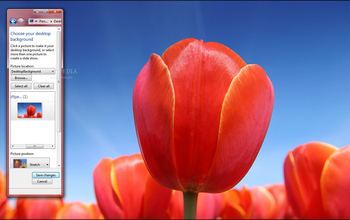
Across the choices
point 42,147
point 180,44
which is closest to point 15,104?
point 42,147

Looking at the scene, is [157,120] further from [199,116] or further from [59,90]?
[59,90]

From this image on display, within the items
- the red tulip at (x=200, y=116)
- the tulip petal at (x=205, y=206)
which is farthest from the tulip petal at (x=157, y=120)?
the tulip petal at (x=205, y=206)

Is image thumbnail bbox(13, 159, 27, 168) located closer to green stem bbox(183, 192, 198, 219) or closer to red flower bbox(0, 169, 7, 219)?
red flower bbox(0, 169, 7, 219)

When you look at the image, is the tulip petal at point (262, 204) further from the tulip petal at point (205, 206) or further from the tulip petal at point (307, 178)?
the tulip petal at point (307, 178)

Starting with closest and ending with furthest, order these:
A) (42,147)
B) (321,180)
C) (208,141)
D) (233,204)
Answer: (208,141) < (321,180) < (42,147) < (233,204)

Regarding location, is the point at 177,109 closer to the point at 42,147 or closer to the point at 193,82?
the point at 193,82

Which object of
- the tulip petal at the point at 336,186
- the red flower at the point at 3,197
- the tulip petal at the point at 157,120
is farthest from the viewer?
the red flower at the point at 3,197
